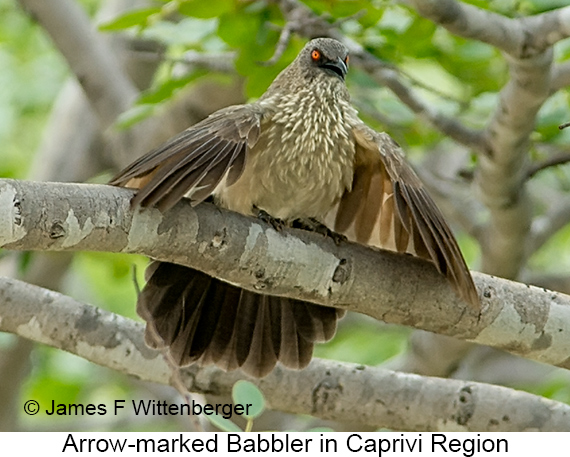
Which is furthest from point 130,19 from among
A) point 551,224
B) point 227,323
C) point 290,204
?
point 551,224

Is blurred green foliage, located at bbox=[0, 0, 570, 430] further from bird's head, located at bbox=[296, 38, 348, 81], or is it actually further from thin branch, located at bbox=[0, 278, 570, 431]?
thin branch, located at bbox=[0, 278, 570, 431]

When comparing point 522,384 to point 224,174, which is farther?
point 522,384

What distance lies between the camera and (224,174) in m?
Answer: 2.70

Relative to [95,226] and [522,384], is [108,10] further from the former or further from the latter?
[95,226]

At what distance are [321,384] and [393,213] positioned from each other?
2.47 feet

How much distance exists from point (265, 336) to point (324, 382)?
0.34 meters

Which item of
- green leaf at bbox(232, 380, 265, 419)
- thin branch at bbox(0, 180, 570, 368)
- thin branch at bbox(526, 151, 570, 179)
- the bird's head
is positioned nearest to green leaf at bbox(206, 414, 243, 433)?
green leaf at bbox(232, 380, 265, 419)

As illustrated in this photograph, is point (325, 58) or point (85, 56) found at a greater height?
point (85, 56)

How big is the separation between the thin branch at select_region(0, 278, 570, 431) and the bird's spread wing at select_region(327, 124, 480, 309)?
0.58 m

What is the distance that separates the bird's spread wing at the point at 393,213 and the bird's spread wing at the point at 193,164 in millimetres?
503

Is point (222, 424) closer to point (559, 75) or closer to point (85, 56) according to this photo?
point (559, 75)

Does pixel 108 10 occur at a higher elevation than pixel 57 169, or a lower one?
higher

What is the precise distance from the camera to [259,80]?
3762mm

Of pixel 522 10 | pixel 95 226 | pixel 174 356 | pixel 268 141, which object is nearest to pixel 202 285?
pixel 174 356
